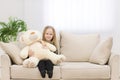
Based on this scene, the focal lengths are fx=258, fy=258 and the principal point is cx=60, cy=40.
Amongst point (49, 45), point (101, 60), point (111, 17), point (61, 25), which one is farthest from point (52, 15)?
point (101, 60)

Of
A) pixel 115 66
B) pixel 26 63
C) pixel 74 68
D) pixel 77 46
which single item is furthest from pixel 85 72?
pixel 26 63

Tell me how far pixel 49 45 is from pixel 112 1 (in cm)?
205

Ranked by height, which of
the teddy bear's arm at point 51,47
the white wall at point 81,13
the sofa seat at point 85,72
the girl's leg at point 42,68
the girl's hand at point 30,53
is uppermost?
the white wall at point 81,13

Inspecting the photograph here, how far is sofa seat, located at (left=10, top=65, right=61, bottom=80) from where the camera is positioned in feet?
10.9

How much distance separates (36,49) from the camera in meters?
3.59

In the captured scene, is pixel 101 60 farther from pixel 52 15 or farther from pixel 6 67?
pixel 52 15

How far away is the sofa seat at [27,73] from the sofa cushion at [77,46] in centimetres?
62

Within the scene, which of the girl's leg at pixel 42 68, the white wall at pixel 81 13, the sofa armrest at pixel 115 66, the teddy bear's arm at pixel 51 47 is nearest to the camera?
the girl's leg at pixel 42 68

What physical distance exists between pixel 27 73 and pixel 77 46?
0.98 meters

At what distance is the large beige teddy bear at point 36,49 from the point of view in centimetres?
347

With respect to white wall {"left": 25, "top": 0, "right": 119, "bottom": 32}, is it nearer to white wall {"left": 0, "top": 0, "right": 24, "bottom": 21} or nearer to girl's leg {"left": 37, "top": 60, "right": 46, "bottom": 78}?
white wall {"left": 0, "top": 0, "right": 24, "bottom": 21}

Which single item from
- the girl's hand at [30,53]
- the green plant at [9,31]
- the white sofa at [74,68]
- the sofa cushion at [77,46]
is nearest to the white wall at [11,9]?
the green plant at [9,31]

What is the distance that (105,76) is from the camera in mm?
3367

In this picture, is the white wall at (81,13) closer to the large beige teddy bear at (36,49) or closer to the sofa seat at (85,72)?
the large beige teddy bear at (36,49)
